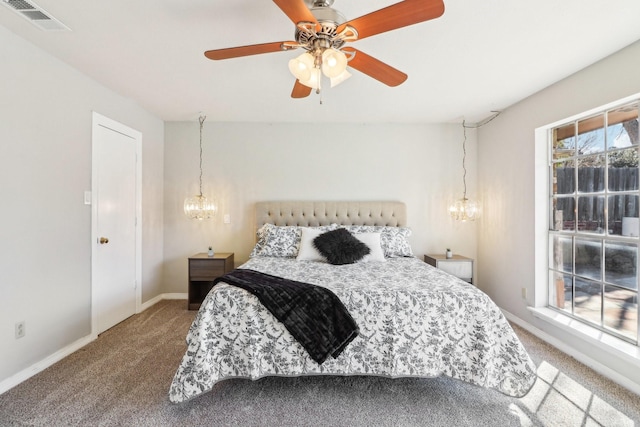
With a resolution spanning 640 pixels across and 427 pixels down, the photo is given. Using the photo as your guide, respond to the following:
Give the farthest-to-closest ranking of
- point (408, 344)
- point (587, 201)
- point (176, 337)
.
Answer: point (176, 337) → point (587, 201) → point (408, 344)

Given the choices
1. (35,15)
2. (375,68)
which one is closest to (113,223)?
(35,15)

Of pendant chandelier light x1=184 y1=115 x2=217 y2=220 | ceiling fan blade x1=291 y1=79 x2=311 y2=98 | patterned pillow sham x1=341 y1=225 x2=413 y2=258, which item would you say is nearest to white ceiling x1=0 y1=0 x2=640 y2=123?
ceiling fan blade x1=291 y1=79 x2=311 y2=98

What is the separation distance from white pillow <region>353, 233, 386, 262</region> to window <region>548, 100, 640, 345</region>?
1.73 metres

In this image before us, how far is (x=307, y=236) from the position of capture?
3.34m

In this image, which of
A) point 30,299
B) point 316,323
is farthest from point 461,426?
point 30,299

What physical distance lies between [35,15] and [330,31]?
1.93m

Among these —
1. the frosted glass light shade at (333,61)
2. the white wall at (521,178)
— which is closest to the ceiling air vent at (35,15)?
the frosted glass light shade at (333,61)

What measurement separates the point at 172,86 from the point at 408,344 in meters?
3.09

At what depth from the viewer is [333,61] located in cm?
154

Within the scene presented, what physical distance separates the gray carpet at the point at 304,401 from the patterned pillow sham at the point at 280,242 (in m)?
1.39

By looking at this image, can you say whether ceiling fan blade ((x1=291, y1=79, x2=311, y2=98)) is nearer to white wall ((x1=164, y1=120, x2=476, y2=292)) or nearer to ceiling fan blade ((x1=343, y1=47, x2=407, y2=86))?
ceiling fan blade ((x1=343, y1=47, x2=407, y2=86))

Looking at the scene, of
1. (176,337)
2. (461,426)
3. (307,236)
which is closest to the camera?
(461,426)

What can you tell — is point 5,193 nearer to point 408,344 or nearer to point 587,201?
point 408,344

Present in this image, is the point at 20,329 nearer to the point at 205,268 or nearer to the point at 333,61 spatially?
the point at 205,268
